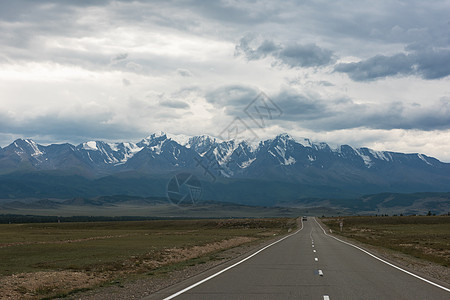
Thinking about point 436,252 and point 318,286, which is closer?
point 318,286

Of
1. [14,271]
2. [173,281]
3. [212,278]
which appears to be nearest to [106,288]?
[173,281]

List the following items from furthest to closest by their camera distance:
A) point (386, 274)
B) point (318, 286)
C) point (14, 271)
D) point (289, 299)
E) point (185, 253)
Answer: point (185, 253)
point (14, 271)
point (386, 274)
point (318, 286)
point (289, 299)

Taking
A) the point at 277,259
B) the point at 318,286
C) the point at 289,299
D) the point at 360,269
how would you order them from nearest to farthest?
the point at 289,299 < the point at 318,286 < the point at 360,269 < the point at 277,259

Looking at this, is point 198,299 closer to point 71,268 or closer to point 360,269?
point 360,269

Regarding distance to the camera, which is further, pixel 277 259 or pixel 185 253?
pixel 185 253

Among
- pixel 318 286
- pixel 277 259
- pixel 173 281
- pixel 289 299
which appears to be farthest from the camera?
pixel 277 259

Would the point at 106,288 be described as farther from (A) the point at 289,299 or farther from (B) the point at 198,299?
(A) the point at 289,299

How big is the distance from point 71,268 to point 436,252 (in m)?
30.0

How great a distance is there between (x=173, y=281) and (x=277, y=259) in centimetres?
1184

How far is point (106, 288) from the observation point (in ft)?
68.7

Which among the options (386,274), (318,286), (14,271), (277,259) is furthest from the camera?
(277,259)

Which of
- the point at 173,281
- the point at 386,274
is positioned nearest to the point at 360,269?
A: the point at 386,274

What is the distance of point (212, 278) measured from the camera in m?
22.5

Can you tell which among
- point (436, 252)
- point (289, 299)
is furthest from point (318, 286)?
point (436, 252)
